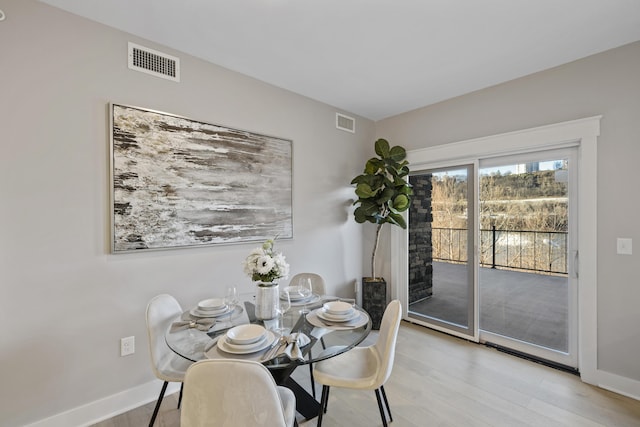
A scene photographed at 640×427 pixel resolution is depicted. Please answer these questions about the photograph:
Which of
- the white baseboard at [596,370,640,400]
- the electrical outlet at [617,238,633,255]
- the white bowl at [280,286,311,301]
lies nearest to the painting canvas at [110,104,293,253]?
the white bowl at [280,286,311,301]

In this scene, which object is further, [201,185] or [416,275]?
[416,275]

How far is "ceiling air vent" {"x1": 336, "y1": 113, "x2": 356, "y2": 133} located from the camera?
12.1ft

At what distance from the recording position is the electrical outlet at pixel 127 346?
2.12 metres

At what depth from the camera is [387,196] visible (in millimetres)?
3418

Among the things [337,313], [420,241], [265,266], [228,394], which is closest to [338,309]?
[337,313]

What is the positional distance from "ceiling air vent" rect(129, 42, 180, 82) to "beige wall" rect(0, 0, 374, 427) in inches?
1.9

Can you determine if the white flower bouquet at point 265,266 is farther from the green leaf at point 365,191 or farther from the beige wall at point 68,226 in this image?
the green leaf at point 365,191

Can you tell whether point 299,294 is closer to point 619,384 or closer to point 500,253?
point 500,253

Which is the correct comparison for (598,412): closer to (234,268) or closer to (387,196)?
(387,196)

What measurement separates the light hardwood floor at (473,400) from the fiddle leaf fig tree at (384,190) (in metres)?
1.59

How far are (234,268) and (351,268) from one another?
1718 mm

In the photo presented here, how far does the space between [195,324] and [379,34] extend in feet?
7.89

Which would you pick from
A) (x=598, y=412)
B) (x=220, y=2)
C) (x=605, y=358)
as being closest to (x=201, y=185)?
(x=220, y=2)

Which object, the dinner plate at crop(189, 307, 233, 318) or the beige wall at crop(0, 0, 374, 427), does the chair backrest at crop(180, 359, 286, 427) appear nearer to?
the dinner plate at crop(189, 307, 233, 318)
